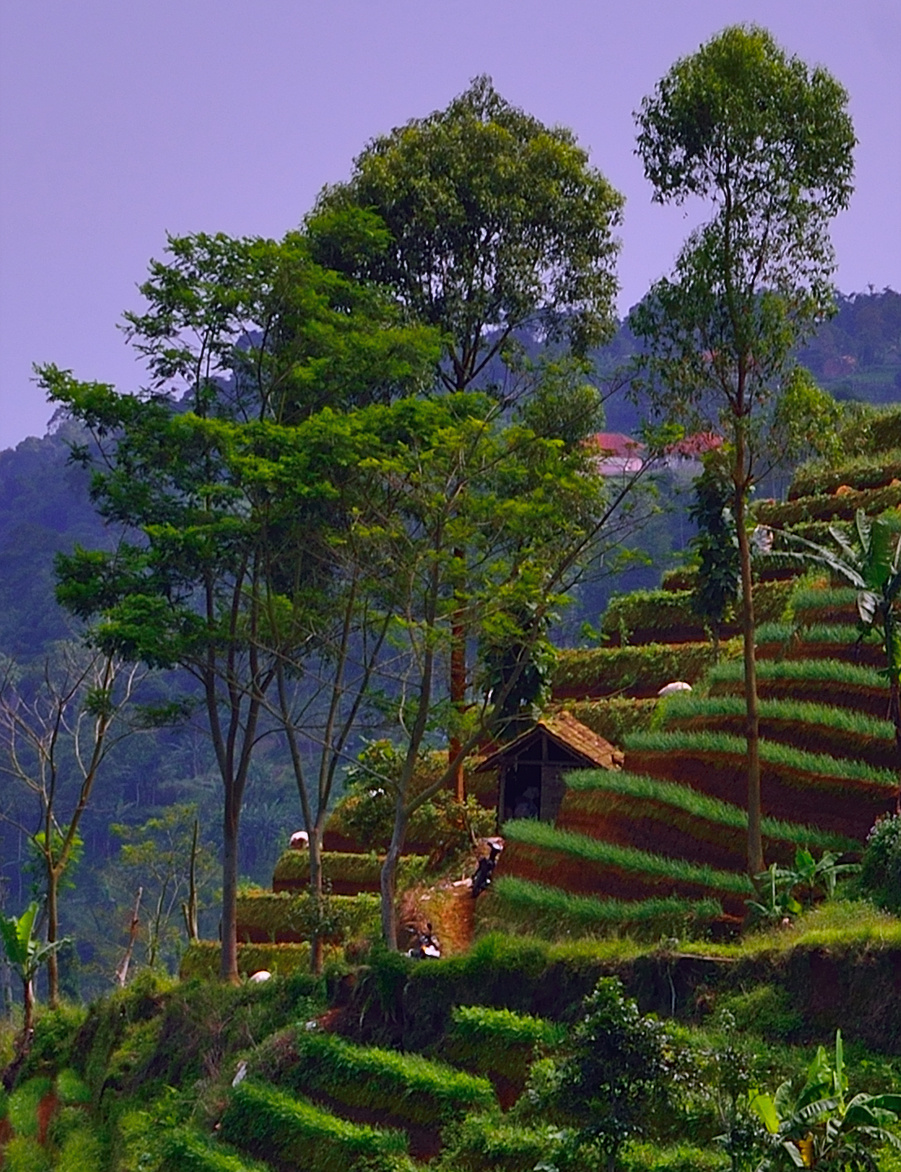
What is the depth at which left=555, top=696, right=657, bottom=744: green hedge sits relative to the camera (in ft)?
83.0

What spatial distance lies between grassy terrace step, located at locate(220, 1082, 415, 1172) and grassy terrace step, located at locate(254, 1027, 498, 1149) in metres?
0.27

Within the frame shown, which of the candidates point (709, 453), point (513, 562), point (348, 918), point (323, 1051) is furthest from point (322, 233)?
point (323, 1051)

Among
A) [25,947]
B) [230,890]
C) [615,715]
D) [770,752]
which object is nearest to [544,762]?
[615,715]

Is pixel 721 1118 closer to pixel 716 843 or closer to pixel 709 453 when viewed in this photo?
pixel 716 843

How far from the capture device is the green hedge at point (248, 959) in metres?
24.5

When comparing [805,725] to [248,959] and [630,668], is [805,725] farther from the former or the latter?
[248,959]

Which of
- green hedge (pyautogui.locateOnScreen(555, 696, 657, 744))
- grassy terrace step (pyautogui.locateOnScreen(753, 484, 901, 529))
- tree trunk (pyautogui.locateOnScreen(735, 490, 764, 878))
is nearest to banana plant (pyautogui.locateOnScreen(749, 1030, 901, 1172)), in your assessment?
tree trunk (pyautogui.locateOnScreen(735, 490, 764, 878))

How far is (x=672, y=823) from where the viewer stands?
57.3 ft

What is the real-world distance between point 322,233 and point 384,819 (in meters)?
9.04

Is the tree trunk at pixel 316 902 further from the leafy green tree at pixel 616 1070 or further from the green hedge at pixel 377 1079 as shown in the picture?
the leafy green tree at pixel 616 1070

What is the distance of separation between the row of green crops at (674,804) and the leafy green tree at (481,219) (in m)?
7.86

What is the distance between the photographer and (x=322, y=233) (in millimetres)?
22812

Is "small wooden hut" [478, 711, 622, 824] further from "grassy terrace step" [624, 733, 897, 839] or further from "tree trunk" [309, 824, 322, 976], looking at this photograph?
"tree trunk" [309, 824, 322, 976]

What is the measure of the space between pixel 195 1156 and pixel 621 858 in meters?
5.78
